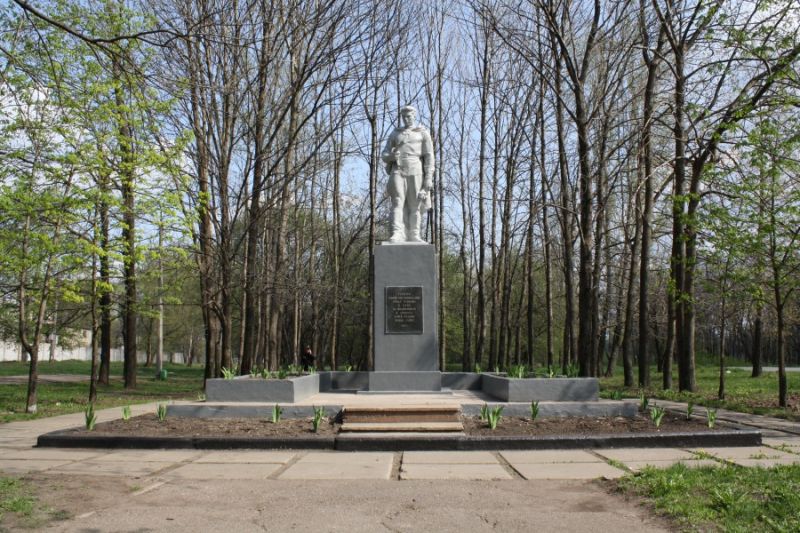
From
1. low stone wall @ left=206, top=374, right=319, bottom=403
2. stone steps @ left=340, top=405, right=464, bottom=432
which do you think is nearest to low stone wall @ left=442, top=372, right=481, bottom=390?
low stone wall @ left=206, top=374, right=319, bottom=403

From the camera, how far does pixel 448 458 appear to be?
742 cm

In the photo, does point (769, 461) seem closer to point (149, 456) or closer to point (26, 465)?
point (149, 456)

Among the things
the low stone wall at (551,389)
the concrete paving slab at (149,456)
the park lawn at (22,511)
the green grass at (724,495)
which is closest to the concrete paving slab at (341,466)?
the concrete paving slab at (149,456)

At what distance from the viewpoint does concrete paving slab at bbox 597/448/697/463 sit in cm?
718

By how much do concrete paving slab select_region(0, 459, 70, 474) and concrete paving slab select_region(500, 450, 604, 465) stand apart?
5034 mm

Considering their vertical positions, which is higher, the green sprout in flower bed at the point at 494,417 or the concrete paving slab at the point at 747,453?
the green sprout in flower bed at the point at 494,417

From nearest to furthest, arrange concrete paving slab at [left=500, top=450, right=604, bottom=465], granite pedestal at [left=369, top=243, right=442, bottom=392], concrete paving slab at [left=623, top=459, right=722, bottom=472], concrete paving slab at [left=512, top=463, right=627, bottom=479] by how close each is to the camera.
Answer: concrete paving slab at [left=512, top=463, right=627, bottom=479] < concrete paving slab at [left=623, top=459, right=722, bottom=472] < concrete paving slab at [left=500, top=450, right=604, bottom=465] < granite pedestal at [left=369, top=243, right=442, bottom=392]

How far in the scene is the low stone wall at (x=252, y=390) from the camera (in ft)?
35.3

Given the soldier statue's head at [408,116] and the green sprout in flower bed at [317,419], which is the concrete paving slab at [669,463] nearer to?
the green sprout in flower bed at [317,419]

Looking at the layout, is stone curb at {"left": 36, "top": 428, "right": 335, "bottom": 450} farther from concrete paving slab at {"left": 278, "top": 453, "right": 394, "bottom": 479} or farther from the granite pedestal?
the granite pedestal

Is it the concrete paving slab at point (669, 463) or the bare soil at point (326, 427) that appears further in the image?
the bare soil at point (326, 427)

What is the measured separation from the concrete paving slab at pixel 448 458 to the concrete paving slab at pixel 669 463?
58.0 inches

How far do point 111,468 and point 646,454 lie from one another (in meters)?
6.00

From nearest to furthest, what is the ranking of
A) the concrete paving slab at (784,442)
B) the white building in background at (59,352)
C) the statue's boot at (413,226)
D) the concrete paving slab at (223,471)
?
the concrete paving slab at (223,471), the concrete paving slab at (784,442), the statue's boot at (413,226), the white building in background at (59,352)
